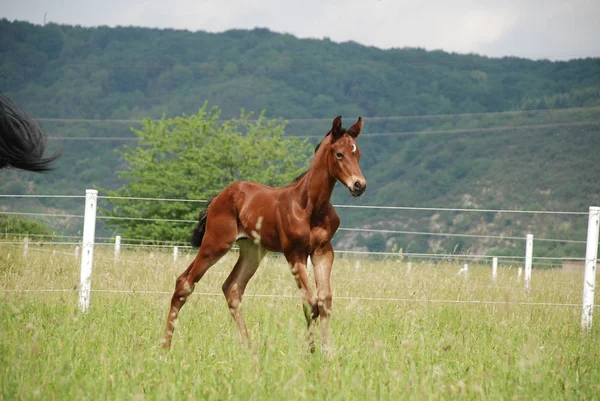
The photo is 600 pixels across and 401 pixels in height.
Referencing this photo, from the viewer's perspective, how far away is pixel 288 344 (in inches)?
202

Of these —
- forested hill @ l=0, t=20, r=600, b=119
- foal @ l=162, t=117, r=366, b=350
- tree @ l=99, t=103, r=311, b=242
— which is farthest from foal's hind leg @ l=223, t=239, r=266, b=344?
forested hill @ l=0, t=20, r=600, b=119

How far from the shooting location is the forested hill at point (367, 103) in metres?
94.8

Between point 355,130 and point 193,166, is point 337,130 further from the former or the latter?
point 193,166

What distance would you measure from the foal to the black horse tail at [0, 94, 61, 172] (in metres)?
1.74

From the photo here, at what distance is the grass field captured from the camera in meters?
4.41

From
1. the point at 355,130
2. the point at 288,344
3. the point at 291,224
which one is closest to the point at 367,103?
the point at 355,130

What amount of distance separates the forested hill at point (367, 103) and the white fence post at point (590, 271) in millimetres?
59099

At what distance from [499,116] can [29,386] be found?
122m

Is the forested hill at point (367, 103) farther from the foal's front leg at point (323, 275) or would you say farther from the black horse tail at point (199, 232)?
the foal's front leg at point (323, 275)

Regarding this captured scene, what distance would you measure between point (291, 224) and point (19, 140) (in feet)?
8.29

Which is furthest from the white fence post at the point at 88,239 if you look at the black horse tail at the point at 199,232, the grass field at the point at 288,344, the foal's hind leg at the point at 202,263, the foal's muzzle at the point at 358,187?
the foal's muzzle at the point at 358,187

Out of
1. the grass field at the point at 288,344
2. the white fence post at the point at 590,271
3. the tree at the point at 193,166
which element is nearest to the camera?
the grass field at the point at 288,344

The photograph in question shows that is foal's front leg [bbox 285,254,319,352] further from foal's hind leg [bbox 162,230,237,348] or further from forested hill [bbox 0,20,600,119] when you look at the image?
forested hill [bbox 0,20,600,119]

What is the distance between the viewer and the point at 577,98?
414ft
